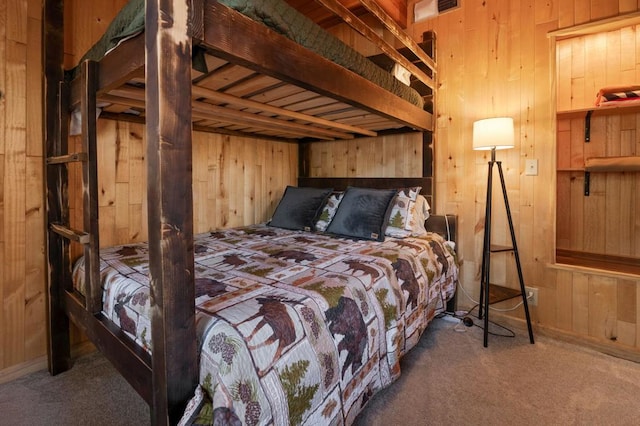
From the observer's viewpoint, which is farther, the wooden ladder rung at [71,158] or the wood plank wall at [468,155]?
the wood plank wall at [468,155]

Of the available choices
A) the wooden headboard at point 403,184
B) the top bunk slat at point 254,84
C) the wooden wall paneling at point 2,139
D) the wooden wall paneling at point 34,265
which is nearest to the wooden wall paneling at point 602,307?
the wooden headboard at point 403,184

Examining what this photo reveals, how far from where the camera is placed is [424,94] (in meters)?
2.66

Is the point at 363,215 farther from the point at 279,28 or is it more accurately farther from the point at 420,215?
the point at 279,28

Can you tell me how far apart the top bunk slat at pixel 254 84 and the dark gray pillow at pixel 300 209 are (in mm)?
533

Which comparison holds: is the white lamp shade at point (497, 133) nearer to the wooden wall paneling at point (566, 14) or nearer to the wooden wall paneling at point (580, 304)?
the wooden wall paneling at point (566, 14)

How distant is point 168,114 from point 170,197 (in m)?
0.21

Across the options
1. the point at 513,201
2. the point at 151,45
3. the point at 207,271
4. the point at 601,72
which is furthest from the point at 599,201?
the point at 151,45

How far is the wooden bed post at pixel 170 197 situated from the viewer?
830 mm

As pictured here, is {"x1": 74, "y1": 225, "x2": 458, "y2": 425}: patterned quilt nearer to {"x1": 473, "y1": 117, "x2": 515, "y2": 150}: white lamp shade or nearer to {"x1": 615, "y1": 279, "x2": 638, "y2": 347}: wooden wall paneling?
{"x1": 473, "y1": 117, "x2": 515, "y2": 150}: white lamp shade

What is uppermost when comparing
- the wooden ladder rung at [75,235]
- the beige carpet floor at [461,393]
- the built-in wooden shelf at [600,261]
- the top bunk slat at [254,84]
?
the top bunk slat at [254,84]

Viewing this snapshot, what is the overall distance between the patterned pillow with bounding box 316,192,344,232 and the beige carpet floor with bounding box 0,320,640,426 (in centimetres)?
114

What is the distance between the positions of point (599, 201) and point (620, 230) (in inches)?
8.9

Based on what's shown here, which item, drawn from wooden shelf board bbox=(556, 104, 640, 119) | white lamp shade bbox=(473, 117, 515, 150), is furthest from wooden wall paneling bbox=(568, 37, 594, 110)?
white lamp shade bbox=(473, 117, 515, 150)

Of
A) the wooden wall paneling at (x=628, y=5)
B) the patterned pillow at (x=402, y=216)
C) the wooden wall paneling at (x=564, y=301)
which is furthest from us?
the patterned pillow at (x=402, y=216)
